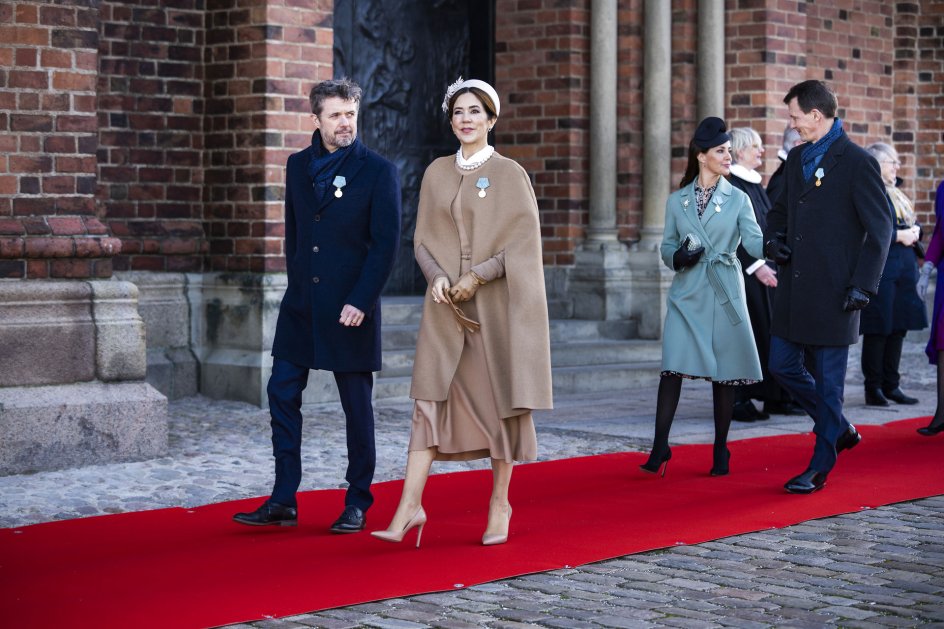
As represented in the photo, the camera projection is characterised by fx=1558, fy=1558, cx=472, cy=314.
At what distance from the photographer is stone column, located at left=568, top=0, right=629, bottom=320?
11.7m

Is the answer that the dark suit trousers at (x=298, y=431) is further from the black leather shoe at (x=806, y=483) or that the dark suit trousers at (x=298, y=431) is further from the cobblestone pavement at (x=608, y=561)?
the black leather shoe at (x=806, y=483)

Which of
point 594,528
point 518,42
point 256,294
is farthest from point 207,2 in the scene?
point 594,528

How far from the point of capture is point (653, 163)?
11.9m

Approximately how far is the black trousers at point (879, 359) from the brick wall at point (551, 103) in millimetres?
2728

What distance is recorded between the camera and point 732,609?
461cm

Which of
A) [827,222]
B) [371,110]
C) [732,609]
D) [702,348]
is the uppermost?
[371,110]

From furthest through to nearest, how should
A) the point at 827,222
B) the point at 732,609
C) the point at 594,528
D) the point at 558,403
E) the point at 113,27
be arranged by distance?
the point at 558,403, the point at 113,27, the point at 827,222, the point at 594,528, the point at 732,609

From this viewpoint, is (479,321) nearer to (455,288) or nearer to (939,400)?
(455,288)

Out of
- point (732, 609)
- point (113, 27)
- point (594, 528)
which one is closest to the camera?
point (732, 609)

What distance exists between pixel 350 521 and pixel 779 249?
7.77 feet

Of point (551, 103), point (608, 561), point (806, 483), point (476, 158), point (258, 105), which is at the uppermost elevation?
point (551, 103)

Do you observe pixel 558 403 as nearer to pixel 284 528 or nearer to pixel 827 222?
pixel 827 222

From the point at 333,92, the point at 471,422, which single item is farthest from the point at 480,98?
the point at 471,422

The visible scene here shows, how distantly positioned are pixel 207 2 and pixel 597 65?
3.42 m
